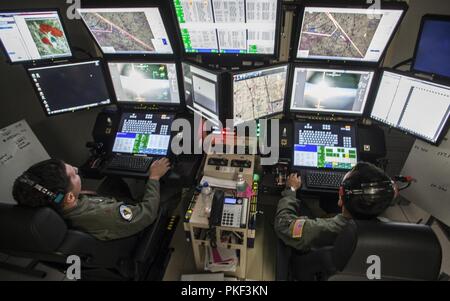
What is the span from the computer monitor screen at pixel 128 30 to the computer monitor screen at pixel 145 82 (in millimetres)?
117

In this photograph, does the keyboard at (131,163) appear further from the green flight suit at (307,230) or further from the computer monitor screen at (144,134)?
the green flight suit at (307,230)

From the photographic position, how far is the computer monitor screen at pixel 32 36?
6.40ft

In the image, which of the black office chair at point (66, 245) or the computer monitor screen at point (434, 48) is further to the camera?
the computer monitor screen at point (434, 48)

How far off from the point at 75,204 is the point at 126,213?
0.30 m

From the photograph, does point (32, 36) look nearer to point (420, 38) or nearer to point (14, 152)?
point (14, 152)

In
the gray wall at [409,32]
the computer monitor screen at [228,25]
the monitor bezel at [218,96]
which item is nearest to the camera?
the computer monitor screen at [228,25]

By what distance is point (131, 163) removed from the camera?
2227 millimetres

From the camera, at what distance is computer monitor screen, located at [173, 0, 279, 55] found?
70.1 inches

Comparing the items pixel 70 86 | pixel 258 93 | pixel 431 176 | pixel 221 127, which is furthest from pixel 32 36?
pixel 431 176

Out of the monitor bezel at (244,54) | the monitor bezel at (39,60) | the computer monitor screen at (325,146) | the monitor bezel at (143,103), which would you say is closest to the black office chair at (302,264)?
the computer monitor screen at (325,146)
